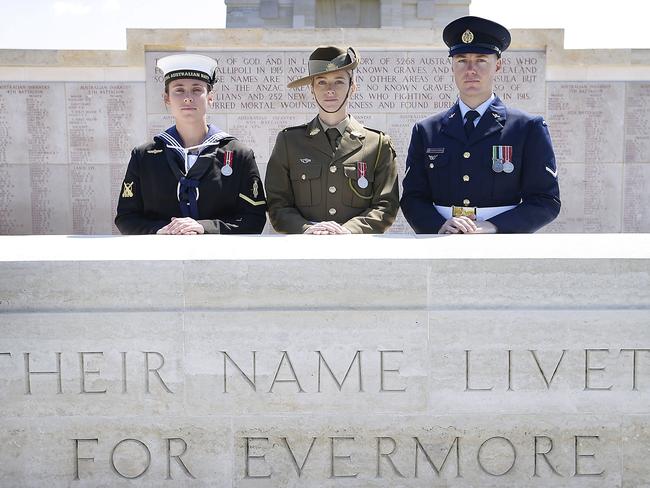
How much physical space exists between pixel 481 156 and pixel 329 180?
2.55ft

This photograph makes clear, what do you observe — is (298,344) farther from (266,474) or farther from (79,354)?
(79,354)

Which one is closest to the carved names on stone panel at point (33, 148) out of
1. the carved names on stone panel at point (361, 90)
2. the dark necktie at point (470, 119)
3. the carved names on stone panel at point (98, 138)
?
the carved names on stone panel at point (98, 138)

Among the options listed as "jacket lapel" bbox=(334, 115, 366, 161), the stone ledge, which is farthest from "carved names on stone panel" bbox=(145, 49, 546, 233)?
the stone ledge

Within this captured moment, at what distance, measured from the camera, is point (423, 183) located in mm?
3539

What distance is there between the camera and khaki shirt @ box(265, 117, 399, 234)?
143 inches

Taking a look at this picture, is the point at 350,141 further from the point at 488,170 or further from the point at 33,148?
the point at 33,148

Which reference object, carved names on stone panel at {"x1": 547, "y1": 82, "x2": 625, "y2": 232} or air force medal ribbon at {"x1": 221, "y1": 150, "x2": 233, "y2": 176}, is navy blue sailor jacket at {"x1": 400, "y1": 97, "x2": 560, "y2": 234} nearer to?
air force medal ribbon at {"x1": 221, "y1": 150, "x2": 233, "y2": 176}

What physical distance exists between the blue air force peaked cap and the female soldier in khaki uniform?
0.52 metres

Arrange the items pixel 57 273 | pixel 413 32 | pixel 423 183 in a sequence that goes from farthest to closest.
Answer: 1. pixel 413 32
2. pixel 423 183
3. pixel 57 273

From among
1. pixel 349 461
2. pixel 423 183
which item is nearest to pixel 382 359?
pixel 349 461

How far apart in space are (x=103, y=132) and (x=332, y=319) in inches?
266

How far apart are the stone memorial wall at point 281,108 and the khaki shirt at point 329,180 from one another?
15.1ft

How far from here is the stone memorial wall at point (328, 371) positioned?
2.33 metres

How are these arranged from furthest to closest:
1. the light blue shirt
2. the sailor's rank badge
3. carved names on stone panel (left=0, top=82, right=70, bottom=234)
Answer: carved names on stone panel (left=0, top=82, right=70, bottom=234)
the sailor's rank badge
the light blue shirt
